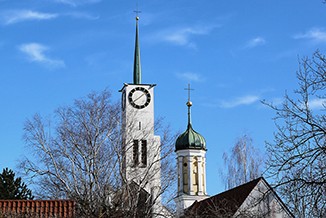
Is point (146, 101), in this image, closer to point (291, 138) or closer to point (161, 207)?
point (161, 207)

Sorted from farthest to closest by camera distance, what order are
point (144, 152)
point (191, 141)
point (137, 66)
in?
point (137, 66) → point (191, 141) → point (144, 152)

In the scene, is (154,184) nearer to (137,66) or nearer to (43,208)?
(43,208)

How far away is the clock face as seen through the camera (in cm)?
5144

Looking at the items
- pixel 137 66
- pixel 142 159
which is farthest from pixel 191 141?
pixel 142 159

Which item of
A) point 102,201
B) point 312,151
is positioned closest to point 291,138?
point 312,151

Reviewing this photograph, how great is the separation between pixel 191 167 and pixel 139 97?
6915mm

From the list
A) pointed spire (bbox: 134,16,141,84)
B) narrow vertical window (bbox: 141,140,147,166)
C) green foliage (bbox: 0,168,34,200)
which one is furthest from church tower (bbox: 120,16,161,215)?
pointed spire (bbox: 134,16,141,84)

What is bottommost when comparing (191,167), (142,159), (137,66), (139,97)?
(142,159)

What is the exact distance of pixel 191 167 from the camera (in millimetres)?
50969

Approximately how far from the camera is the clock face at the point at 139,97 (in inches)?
2025

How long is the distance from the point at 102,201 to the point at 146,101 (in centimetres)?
2739

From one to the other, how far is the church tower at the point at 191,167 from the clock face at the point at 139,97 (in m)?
4.03

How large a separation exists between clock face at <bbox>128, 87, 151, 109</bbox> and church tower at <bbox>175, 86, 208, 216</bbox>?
13.2ft

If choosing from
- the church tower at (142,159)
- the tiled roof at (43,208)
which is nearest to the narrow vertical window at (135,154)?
the church tower at (142,159)
